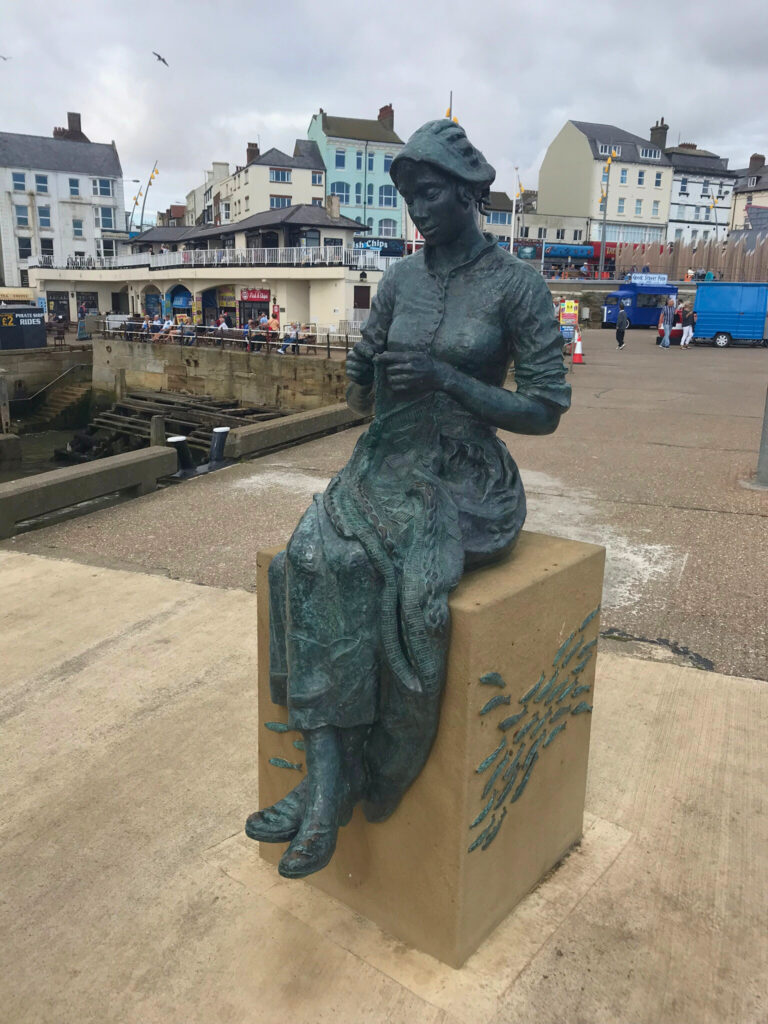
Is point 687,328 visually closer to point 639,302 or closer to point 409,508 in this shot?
point 639,302

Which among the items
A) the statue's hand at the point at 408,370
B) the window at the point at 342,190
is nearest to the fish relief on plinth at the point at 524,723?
the statue's hand at the point at 408,370

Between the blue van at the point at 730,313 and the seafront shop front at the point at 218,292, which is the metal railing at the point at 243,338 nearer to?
the seafront shop front at the point at 218,292

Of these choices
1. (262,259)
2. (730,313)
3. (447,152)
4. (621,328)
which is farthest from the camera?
(262,259)

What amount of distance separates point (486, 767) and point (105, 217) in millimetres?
56992

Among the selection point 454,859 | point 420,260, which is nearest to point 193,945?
point 454,859

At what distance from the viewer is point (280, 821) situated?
221cm

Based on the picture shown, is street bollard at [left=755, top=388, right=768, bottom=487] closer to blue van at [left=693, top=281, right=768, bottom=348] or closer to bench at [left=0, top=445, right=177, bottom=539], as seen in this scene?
bench at [left=0, top=445, right=177, bottom=539]

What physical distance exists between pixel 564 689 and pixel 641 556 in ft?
12.1

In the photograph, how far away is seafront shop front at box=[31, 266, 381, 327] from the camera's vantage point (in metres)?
31.1

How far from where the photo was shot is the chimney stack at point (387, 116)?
50.6 meters

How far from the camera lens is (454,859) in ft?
7.73

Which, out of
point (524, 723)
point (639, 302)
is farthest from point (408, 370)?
point (639, 302)

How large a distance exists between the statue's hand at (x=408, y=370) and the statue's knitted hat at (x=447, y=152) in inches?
23.6

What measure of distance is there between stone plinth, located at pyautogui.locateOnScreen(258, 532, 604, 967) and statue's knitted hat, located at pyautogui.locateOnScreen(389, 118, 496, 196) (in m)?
1.27
